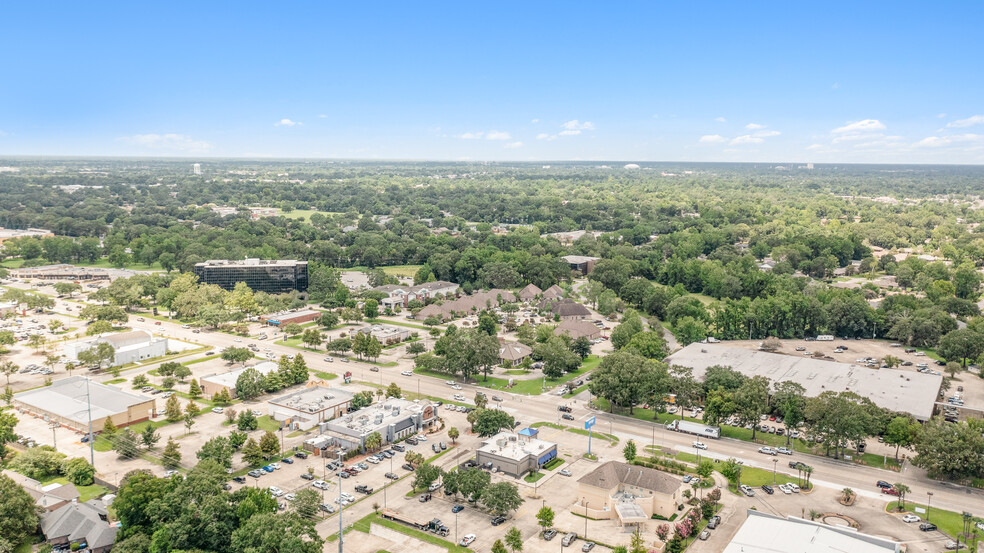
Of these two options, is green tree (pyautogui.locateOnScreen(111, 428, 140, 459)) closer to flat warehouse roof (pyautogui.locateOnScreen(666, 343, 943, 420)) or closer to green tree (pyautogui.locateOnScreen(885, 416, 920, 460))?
flat warehouse roof (pyautogui.locateOnScreen(666, 343, 943, 420))

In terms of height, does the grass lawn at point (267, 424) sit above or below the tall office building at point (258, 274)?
below

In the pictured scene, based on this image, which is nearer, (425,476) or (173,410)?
(425,476)

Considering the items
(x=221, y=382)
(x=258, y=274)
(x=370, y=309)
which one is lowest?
(x=221, y=382)

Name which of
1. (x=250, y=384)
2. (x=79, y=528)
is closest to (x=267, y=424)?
(x=250, y=384)

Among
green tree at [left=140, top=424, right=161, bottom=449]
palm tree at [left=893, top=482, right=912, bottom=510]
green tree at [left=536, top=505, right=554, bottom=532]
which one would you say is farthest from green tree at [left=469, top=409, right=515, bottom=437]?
palm tree at [left=893, top=482, right=912, bottom=510]

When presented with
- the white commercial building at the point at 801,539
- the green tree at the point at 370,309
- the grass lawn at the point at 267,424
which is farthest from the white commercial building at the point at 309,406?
the white commercial building at the point at 801,539

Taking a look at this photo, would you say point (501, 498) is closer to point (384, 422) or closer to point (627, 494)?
point (627, 494)

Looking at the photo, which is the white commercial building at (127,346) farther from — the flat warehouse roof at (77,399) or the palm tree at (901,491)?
the palm tree at (901,491)
